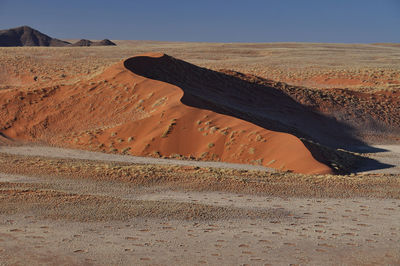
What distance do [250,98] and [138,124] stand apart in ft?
41.9

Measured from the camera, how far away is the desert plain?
10180 mm

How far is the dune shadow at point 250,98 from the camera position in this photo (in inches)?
1256

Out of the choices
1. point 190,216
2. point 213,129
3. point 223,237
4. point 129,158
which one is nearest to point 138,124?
point 129,158

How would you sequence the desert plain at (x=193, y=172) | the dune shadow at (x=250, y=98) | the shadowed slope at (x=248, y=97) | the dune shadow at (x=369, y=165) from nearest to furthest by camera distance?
1. the desert plain at (x=193, y=172)
2. the dune shadow at (x=369, y=165)
3. the dune shadow at (x=250, y=98)
4. the shadowed slope at (x=248, y=97)

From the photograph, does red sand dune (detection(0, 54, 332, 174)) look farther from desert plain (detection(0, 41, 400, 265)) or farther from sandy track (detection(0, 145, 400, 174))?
sandy track (detection(0, 145, 400, 174))

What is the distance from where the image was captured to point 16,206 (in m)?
12.8

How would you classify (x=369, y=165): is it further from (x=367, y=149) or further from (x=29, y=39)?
(x=29, y=39)

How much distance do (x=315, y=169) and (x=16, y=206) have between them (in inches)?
459

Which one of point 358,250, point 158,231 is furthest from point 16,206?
point 358,250

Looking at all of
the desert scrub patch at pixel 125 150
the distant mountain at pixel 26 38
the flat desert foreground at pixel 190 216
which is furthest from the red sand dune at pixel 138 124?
the distant mountain at pixel 26 38

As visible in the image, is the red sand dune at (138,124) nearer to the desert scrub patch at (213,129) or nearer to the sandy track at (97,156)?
the desert scrub patch at (213,129)

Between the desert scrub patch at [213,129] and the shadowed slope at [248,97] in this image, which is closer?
the desert scrub patch at [213,129]

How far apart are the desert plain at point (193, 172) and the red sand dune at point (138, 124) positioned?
8cm

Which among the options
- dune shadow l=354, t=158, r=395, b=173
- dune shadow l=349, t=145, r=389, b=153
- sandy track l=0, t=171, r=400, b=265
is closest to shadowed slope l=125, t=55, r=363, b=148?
dune shadow l=349, t=145, r=389, b=153
